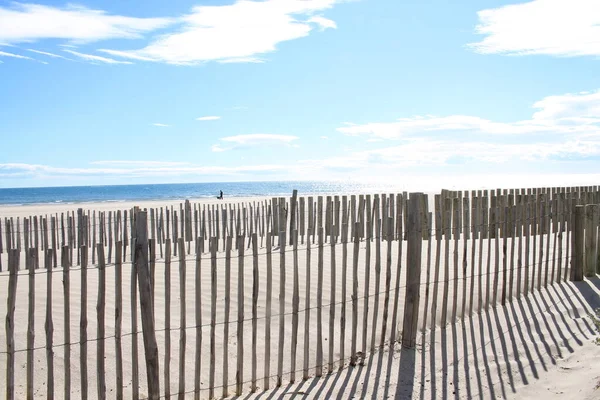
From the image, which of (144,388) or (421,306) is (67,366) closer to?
(144,388)

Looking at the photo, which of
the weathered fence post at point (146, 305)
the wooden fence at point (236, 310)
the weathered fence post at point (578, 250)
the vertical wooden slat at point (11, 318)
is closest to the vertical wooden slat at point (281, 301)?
the wooden fence at point (236, 310)

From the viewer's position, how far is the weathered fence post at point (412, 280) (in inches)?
197

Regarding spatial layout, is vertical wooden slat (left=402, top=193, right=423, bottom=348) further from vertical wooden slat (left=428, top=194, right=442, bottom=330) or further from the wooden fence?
vertical wooden slat (left=428, top=194, right=442, bottom=330)

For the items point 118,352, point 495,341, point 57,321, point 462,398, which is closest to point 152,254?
point 118,352

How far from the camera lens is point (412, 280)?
5.04 metres

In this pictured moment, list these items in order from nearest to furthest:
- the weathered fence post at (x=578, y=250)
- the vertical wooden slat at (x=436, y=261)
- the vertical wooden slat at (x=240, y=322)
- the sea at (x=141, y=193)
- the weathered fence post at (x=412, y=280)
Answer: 1. the vertical wooden slat at (x=240, y=322)
2. the weathered fence post at (x=412, y=280)
3. the vertical wooden slat at (x=436, y=261)
4. the weathered fence post at (x=578, y=250)
5. the sea at (x=141, y=193)

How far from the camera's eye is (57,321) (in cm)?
542

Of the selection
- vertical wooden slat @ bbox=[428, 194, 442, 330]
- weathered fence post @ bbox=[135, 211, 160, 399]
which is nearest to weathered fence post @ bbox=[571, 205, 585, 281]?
vertical wooden slat @ bbox=[428, 194, 442, 330]

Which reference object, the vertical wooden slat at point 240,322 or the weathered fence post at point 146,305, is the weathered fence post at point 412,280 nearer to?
the vertical wooden slat at point 240,322

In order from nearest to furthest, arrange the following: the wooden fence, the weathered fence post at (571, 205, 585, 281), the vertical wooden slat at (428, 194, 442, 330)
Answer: the wooden fence < the vertical wooden slat at (428, 194, 442, 330) < the weathered fence post at (571, 205, 585, 281)

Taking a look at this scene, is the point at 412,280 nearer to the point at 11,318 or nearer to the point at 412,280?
the point at 412,280

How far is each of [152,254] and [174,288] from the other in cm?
303

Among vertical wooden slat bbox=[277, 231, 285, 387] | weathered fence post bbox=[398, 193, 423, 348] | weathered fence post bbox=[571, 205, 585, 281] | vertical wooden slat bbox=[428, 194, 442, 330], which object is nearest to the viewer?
vertical wooden slat bbox=[277, 231, 285, 387]

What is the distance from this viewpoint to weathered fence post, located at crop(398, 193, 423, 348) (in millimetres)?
5012
